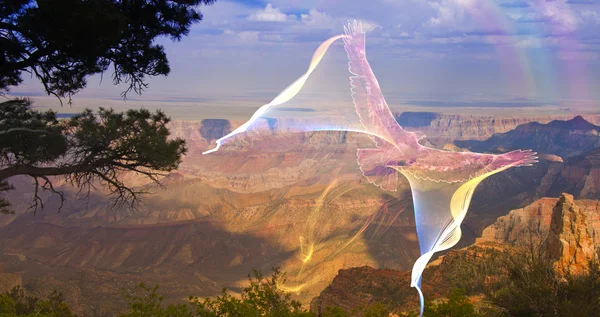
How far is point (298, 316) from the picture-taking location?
10.7m

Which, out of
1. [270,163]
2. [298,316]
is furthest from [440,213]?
[270,163]

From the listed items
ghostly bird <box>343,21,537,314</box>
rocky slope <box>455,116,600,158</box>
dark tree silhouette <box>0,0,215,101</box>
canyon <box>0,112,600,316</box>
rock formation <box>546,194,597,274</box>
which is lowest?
canyon <box>0,112,600,316</box>

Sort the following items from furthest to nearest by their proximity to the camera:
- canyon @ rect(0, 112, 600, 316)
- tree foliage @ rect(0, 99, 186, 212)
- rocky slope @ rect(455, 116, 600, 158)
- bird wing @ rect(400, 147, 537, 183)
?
rocky slope @ rect(455, 116, 600, 158) → canyon @ rect(0, 112, 600, 316) → bird wing @ rect(400, 147, 537, 183) → tree foliage @ rect(0, 99, 186, 212)

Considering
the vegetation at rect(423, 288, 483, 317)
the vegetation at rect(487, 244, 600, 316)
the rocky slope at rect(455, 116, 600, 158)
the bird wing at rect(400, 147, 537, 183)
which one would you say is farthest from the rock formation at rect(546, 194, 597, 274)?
the rocky slope at rect(455, 116, 600, 158)

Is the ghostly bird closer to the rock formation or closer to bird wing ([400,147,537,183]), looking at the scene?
bird wing ([400,147,537,183])

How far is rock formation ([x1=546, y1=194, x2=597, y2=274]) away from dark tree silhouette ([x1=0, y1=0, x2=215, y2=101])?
13.6m

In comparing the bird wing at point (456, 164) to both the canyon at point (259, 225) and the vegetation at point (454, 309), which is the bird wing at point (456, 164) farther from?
the canyon at point (259, 225)

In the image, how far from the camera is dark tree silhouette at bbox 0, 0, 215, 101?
9.80 metres

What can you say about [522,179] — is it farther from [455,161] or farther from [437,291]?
[455,161]

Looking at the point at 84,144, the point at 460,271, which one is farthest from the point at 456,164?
the point at 460,271

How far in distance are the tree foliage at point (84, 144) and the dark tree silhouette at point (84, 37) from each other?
0.89 meters

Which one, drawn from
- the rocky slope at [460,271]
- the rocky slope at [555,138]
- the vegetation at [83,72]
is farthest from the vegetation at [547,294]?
the rocky slope at [555,138]

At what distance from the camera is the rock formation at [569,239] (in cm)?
1761

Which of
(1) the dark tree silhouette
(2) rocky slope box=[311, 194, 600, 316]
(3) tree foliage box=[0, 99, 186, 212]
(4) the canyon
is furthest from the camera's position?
(4) the canyon
